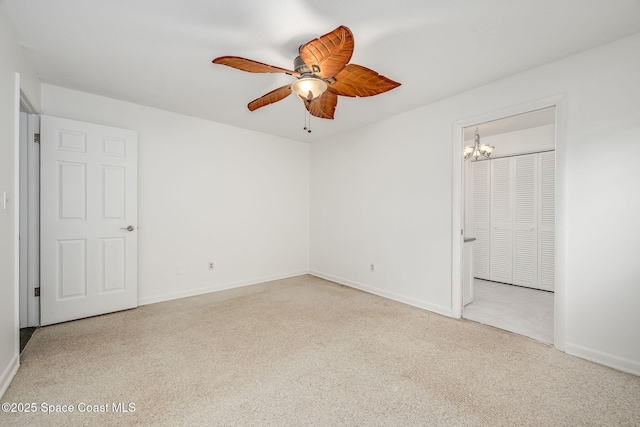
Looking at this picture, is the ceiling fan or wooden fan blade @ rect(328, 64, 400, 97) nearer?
the ceiling fan

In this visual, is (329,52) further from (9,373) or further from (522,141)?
(522,141)

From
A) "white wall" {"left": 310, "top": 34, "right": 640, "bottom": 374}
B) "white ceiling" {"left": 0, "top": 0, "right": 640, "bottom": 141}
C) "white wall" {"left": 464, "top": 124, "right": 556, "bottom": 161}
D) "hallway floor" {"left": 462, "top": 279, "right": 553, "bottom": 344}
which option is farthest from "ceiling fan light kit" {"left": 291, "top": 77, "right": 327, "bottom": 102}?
"white wall" {"left": 464, "top": 124, "right": 556, "bottom": 161}

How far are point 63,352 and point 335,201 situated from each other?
3.56 metres

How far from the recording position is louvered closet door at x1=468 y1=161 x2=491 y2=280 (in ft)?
15.8

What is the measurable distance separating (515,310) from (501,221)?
1.84 m

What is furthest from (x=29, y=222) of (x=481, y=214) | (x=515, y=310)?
(x=481, y=214)

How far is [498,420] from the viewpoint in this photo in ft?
5.04

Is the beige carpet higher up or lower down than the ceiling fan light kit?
lower down

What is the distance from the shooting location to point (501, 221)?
183 inches

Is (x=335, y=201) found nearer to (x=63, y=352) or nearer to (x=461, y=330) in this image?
(x=461, y=330)

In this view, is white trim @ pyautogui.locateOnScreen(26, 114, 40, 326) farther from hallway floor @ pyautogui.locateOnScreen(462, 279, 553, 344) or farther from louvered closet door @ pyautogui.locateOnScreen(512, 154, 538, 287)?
louvered closet door @ pyautogui.locateOnScreen(512, 154, 538, 287)

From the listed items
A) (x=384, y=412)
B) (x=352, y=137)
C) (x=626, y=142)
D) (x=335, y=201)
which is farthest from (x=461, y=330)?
(x=352, y=137)

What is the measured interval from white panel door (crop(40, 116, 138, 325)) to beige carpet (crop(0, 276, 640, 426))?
27 cm

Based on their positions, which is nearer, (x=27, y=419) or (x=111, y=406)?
(x=27, y=419)
